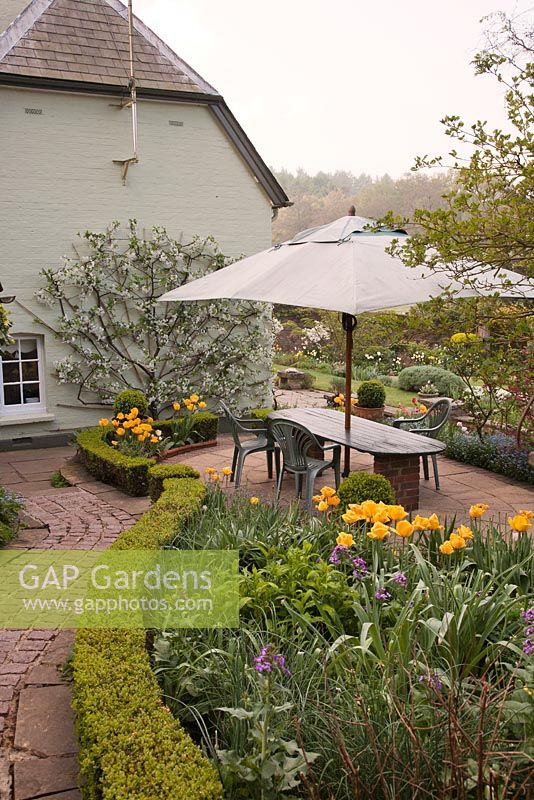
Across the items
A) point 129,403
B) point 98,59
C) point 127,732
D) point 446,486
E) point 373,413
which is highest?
point 98,59

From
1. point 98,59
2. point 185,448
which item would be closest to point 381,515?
point 185,448

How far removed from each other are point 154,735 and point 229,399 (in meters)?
9.17

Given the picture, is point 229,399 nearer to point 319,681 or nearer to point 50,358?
point 50,358

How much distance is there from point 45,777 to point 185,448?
265 inches

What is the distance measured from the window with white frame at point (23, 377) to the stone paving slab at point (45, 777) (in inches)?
324

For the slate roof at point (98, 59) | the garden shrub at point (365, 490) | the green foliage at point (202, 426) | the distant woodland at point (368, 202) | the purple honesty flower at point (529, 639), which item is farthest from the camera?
the distant woodland at point (368, 202)

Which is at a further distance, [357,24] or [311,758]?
[357,24]

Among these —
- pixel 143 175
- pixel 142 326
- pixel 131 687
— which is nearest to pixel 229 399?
pixel 142 326

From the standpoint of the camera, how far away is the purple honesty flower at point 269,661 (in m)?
2.65

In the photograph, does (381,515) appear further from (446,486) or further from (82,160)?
(82,160)

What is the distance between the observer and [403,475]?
6684mm

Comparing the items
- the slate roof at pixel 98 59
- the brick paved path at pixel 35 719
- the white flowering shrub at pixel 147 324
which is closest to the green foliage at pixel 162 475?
the brick paved path at pixel 35 719

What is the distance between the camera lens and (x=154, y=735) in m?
2.78

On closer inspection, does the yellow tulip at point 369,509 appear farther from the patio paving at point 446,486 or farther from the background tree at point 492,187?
the patio paving at point 446,486
